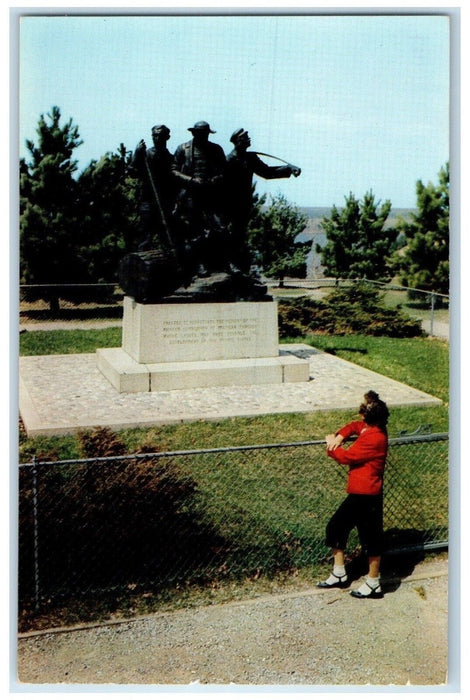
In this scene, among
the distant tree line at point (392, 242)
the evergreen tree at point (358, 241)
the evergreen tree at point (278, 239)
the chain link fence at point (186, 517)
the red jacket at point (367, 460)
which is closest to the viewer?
the red jacket at point (367, 460)

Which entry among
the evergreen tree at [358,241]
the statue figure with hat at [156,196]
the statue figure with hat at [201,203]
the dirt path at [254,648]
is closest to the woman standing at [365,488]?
the dirt path at [254,648]

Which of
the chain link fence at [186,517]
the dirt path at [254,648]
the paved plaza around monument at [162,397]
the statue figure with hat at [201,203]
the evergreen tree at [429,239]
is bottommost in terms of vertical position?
the dirt path at [254,648]

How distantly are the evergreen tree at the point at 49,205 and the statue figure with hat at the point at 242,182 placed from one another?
1480mm

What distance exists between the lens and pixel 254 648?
15.4 ft

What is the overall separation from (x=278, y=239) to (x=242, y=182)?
2.75 ft

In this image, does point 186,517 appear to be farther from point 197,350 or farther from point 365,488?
point 197,350

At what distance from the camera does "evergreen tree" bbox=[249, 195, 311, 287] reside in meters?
7.53

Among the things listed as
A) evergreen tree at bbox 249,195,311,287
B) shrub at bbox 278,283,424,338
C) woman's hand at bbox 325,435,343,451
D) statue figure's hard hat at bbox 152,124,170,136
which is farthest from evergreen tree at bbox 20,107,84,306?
shrub at bbox 278,283,424,338

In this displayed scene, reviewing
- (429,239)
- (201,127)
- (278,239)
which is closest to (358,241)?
(429,239)

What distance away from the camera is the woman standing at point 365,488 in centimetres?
497

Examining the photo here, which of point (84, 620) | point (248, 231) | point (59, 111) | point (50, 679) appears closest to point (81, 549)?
point (84, 620)

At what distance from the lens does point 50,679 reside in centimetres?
462

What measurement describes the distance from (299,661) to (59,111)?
4.06 metres

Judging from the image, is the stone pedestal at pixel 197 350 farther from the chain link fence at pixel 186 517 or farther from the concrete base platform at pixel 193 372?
the chain link fence at pixel 186 517
